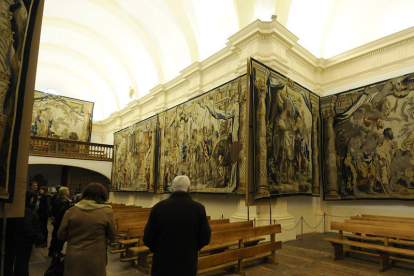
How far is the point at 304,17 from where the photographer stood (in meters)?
10.4

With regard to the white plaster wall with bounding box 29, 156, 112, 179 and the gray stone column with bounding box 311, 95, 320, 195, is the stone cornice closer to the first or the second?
the gray stone column with bounding box 311, 95, 320, 195

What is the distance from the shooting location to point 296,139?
28.0ft

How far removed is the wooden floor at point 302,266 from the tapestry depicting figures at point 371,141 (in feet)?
9.82

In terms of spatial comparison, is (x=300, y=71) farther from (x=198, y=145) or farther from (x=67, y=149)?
(x=67, y=149)

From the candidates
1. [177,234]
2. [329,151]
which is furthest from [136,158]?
[177,234]

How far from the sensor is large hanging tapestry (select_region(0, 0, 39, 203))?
87.7 inches

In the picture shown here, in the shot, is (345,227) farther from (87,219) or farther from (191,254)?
(87,219)

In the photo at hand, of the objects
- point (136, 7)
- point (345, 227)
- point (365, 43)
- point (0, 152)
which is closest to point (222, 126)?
point (345, 227)

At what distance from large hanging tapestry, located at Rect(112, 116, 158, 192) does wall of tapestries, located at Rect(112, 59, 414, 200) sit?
288cm

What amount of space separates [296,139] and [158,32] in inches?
350

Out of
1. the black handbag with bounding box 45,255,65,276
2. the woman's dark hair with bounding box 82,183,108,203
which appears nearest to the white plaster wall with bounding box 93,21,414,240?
the woman's dark hair with bounding box 82,183,108,203

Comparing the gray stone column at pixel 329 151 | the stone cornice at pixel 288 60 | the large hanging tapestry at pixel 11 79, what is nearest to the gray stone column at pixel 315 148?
the gray stone column at pixel 329 151

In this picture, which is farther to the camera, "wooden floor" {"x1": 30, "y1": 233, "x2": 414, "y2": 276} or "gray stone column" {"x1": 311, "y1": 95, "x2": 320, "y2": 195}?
"gray stone column" {"x1": 311, "y1": 95, "x2": 320, "y2": 195}

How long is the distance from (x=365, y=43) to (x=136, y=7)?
9889 millimetres
